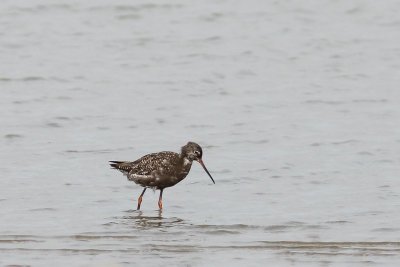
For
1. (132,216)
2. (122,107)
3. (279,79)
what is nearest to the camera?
(132,216)

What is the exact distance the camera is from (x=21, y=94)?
2259 centimetres

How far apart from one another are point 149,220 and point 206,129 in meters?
6.29

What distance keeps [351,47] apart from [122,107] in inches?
313

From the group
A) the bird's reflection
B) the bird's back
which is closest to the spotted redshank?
the bird's back

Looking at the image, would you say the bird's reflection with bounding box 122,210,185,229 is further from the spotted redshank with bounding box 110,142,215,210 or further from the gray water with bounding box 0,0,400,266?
the spotted redshank with bounding box 110,142,215,210

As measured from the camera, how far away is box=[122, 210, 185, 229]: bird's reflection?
13.1 m

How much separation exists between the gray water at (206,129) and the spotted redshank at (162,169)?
33 centimetres

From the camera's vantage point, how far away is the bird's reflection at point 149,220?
13141 mm

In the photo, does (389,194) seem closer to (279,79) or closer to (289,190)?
(289,190)

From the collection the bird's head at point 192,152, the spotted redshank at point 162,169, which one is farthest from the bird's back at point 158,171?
the bird's head at point 192,152

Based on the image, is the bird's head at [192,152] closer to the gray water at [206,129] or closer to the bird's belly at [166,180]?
the bird's belly at [166,180]

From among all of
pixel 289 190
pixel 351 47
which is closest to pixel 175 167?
pixel 289 190

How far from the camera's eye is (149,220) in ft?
44.3

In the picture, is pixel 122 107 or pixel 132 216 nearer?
pixel 132 216
